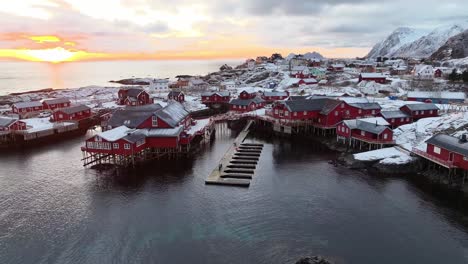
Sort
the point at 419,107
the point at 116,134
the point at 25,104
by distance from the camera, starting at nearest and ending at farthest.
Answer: the point at 116,134
the point at 419,107
the point at 25,104

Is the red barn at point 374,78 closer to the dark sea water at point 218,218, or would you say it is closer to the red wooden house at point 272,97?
the red wooden house at point 272,97

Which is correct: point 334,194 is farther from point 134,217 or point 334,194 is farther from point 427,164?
point 134,217

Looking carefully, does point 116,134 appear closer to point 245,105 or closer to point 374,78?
point 245,105

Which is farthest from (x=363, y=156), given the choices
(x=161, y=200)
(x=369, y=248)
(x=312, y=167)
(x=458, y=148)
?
(x=161, y=200)

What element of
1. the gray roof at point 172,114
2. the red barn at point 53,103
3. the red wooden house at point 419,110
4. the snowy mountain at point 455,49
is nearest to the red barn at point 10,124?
the red barn at point 53,103

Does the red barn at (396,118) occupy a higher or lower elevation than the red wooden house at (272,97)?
lower

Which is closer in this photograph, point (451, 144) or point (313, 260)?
point (313, 260)

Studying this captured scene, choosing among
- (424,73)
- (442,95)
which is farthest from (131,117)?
(424,73)
